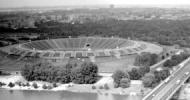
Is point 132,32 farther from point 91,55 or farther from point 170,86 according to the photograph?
point 170,86

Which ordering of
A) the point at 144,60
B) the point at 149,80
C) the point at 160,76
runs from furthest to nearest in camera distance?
the point at 144,60
the point at 160,76
the point at 149,80

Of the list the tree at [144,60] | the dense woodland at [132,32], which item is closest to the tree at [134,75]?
the tree at [144,60]

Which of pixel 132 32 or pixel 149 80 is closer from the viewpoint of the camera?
pixel 149 80

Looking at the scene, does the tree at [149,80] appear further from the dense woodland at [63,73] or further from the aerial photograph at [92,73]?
the dense woodland at [63,73]

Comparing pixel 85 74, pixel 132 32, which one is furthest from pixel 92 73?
pixel 132 32

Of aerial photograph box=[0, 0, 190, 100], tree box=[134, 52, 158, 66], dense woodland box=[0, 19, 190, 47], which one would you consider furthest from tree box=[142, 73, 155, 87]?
dense woodland box=[0, 19, 190, 47]

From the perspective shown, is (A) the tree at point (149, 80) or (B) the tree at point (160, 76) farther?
(B) the tree at point (160, 76)

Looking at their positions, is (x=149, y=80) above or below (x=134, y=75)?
above

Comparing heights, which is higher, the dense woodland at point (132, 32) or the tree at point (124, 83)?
the dense woodland at point (132, 32)

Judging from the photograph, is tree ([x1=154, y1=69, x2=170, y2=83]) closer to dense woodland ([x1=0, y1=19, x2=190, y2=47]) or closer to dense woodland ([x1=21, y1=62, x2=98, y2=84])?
dense woodland ([x1=21, y1=62, x2=98, y2=84])
